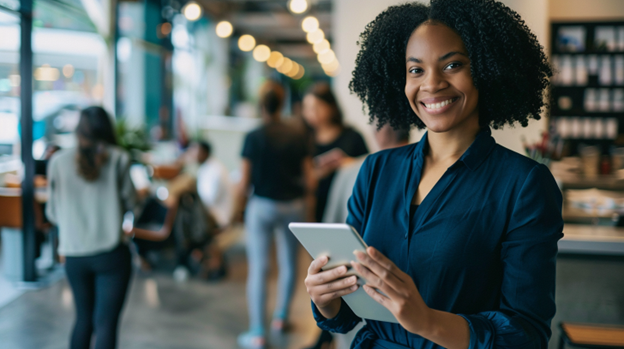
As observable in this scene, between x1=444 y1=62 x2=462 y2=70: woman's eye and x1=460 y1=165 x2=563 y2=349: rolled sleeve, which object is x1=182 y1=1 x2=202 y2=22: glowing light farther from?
x1=460 y1=165 x2=563 y2=349: rolled sleeve

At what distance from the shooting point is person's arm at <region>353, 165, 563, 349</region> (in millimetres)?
932

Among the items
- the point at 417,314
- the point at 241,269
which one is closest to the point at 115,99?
the point at 241,269

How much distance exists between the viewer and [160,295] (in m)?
4.42

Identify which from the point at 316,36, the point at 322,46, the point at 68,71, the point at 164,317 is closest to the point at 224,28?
the point at 316,36

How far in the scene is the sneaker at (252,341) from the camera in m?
3.36

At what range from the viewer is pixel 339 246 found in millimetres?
914

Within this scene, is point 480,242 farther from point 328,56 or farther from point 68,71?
point 328,56

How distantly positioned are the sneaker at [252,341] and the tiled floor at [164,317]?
0.07 meters

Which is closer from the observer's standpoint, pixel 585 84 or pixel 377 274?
pixel 377 274

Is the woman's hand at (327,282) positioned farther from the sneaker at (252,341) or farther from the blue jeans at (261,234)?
the sneaker at (252,341)

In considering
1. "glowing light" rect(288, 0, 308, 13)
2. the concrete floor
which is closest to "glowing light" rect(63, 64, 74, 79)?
the concrete floor

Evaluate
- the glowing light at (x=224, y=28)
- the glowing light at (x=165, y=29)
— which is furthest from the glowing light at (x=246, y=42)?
the glowing light at (x=165, y=29)

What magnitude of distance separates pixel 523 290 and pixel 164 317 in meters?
3.46

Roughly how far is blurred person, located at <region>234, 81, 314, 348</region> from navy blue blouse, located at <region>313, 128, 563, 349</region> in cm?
222
